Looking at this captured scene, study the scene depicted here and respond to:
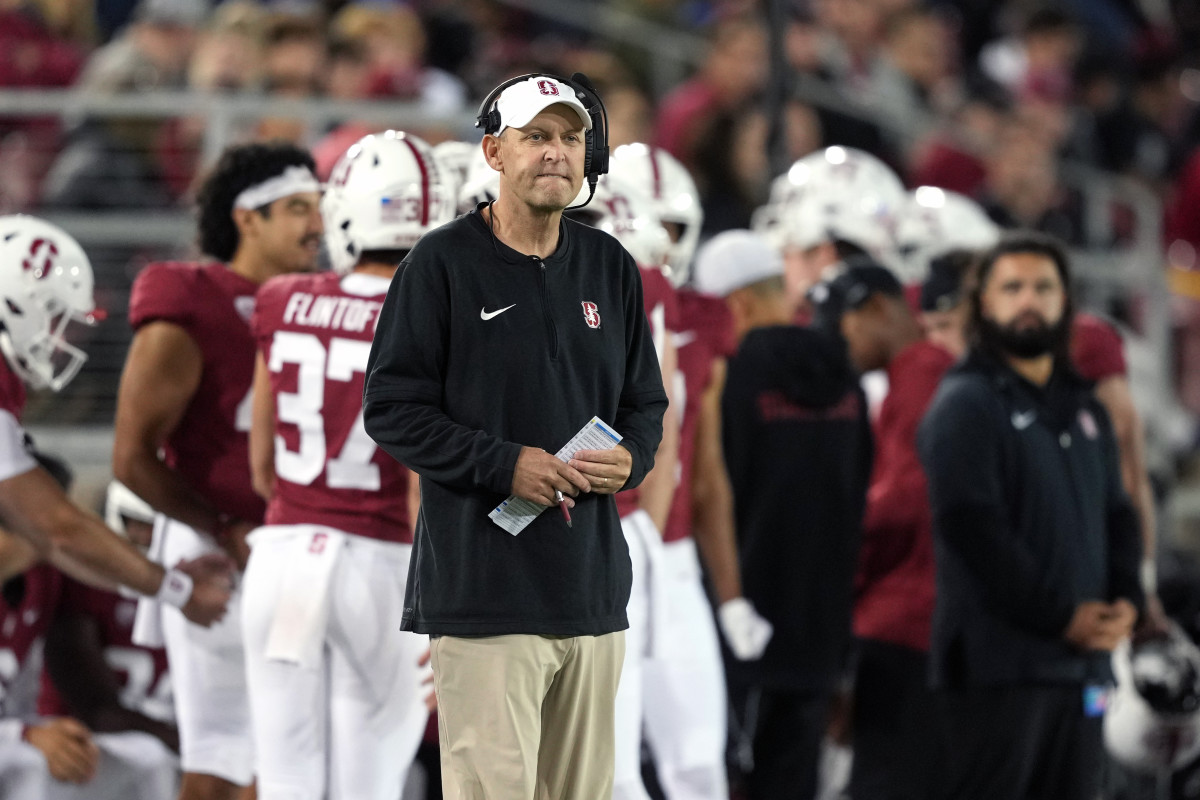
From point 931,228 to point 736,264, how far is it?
1823 millimetres

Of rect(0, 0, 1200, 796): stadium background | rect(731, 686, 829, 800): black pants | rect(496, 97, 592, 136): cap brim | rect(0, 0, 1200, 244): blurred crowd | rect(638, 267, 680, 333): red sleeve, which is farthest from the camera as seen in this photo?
rect(0, 0, 1200, 244): blurred crowd

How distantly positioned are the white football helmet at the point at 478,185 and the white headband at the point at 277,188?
1.53 feet

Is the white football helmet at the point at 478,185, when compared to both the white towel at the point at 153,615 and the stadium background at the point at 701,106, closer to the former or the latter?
the white towel at the point at 153,615

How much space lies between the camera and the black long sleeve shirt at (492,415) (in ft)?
11.6

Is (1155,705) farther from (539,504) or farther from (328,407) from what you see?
(539,504)

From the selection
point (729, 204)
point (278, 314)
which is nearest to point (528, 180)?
point (278, 314)

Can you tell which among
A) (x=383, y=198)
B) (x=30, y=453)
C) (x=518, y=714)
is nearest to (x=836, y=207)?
(x=383, y=198)

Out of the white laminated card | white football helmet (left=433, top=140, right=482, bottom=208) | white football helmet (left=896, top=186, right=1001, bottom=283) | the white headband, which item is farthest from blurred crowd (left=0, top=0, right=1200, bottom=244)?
the white laminated card

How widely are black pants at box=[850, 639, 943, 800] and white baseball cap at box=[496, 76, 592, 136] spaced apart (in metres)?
2.86

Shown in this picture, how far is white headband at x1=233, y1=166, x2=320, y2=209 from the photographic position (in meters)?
5.43

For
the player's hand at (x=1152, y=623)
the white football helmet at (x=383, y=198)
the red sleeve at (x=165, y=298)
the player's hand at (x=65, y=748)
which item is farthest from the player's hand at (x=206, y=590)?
the player's hand at (x=1152, y=623)

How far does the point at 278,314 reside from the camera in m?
4.71

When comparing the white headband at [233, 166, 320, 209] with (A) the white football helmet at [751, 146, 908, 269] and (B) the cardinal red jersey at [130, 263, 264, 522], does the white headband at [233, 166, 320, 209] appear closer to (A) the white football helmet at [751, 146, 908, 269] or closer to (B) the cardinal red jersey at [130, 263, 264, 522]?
(B) the cardinal red jersey at [130, 263, 264, 522]

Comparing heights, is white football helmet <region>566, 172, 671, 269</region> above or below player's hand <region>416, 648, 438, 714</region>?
above
